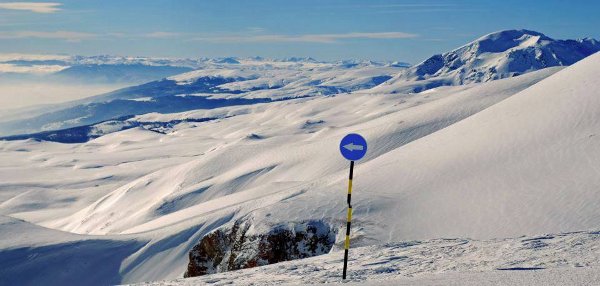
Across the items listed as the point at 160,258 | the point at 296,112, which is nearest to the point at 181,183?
the point at 160,258

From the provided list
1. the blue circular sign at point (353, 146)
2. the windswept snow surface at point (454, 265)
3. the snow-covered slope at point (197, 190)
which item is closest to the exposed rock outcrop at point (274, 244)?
the snow-covered slope at point (197, 190)

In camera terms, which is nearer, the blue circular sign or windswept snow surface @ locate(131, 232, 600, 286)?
windswept snow surface @ locate(131, 232, 600, 286)

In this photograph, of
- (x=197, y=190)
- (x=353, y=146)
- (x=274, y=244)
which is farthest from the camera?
(x=197, y=190)

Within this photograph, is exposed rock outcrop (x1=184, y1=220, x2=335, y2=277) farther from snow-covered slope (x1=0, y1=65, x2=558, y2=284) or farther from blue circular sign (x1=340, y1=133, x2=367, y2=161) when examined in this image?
blue circular sign (x1=340, y1=133, x2=367, y2=161)

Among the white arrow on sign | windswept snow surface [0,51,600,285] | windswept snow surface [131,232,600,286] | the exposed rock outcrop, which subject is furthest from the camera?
the exposed rock outcrop

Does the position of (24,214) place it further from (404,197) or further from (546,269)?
(546,269)

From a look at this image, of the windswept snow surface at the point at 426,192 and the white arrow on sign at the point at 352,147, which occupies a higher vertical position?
the white arrow on sign at the point at 352,147

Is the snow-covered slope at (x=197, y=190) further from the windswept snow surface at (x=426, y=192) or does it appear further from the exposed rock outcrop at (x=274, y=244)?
the exposed rock outcrop at (x=274, y=244)

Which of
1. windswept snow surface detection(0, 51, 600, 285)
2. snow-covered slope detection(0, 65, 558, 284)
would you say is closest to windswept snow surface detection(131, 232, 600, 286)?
windswept snow surface detection(0, 51, 600, 285)

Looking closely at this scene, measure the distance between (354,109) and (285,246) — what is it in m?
147

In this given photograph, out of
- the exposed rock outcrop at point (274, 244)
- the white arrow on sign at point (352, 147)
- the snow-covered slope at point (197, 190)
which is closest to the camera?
the white arrow on sign at point (352, 147)

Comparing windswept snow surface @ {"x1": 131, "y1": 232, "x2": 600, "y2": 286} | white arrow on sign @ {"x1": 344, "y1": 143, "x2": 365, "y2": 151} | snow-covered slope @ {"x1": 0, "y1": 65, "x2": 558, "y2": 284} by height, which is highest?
white arrow on sign @ {"x1": 344, "y1": 143, "x2": 365, "y2": 151}

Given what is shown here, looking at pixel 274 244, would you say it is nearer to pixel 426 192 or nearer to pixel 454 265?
pixel 426 192

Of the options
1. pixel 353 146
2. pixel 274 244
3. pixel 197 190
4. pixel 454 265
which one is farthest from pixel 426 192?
pixel 197 190
